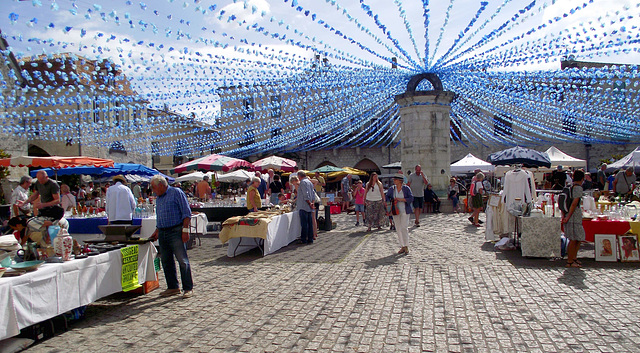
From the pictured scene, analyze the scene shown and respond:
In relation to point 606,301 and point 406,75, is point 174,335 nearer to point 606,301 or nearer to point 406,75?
point 606,301

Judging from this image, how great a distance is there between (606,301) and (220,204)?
402 inches

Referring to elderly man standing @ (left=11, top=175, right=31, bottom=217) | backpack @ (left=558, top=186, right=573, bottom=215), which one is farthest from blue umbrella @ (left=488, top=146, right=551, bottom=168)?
elderly man standing @ (left=11, top=175, right=31, bottom=217)

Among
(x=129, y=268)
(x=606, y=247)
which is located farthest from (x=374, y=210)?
(x=129, y=268)

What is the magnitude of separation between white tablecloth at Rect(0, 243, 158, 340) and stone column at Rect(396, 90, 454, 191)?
13627mm

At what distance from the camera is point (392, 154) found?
122ft

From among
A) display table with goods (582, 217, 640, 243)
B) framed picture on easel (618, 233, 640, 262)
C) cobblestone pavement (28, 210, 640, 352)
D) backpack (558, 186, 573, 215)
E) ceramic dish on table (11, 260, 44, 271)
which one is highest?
backpack (558, 186, 573, 215)

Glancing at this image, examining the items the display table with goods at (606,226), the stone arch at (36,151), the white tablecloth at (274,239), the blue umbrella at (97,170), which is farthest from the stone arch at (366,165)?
Result: the display table with goods at (606,226)

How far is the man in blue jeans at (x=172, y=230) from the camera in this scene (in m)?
6.29

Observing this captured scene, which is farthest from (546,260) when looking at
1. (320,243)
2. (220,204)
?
(220,204)

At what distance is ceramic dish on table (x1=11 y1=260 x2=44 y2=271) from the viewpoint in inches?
177

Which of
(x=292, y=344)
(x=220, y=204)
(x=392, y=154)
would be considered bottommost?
(x=292, y=344)

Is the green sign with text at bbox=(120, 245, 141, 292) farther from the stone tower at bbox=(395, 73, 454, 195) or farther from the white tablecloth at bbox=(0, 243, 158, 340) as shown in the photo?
the stone tower at bbox=(395, 73, 454, 195)

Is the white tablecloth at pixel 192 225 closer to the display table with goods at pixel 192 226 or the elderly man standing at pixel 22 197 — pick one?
the display table with goods at pixel 192 226

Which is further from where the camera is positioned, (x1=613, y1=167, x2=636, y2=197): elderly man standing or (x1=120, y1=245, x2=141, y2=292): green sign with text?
(x1=613, y1=167, x2=636, y2=197): elderly man standing
